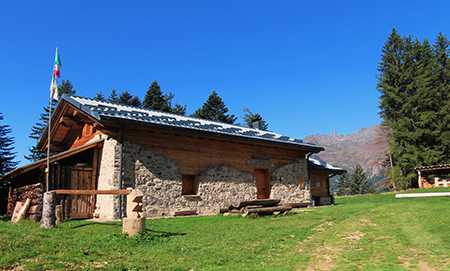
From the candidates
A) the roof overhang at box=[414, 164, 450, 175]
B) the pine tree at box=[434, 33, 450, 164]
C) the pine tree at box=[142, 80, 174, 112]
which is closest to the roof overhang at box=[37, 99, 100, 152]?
the pine tree at box=[142, 80, 174, 112]

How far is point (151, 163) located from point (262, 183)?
6954mm

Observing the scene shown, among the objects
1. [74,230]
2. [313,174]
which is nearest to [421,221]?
[74,230]

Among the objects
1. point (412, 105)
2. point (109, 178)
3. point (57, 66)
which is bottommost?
point (109, 178)

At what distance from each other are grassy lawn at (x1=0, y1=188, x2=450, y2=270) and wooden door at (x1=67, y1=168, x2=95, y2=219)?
112 inches

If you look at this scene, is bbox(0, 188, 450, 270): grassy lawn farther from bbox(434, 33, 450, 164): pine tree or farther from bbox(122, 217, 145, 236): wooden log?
bbox(434, 33, 450, 164): pine tree

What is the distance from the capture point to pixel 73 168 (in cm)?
1249

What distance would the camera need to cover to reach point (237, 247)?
692 centimetres

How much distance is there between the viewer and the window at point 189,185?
45.5ft

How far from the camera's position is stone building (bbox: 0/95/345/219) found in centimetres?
1198

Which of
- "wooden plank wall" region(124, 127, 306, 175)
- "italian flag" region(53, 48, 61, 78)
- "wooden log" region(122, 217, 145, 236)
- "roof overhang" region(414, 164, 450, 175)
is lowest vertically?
"wooden log" region(122, 217, 145, 236)

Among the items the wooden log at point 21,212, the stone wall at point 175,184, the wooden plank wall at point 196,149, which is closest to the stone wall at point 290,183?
the stone wall at point 175,184

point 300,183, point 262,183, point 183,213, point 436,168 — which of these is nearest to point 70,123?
point 183,213

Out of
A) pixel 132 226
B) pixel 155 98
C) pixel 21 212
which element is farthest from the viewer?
pixel 155 98

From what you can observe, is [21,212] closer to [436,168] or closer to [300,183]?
[300,183]
